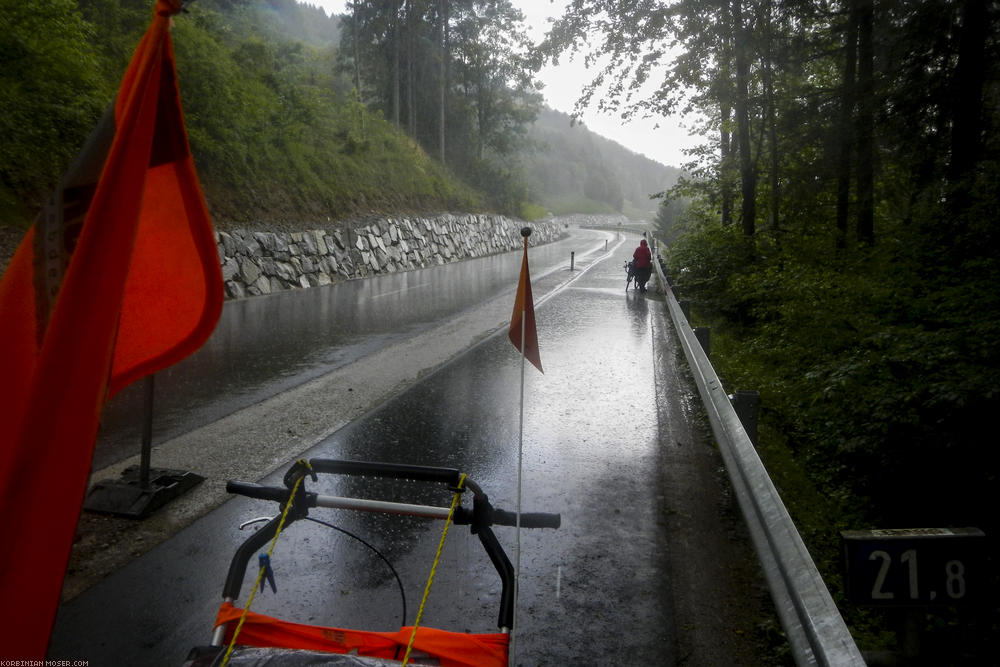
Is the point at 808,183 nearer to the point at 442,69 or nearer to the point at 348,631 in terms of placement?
the point at 348,631

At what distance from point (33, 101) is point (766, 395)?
15.0 m

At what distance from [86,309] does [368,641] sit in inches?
58.1

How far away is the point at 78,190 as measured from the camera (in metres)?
1.78

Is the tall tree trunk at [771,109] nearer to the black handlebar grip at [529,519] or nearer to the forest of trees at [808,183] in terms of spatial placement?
the forest of trees at [808,183]

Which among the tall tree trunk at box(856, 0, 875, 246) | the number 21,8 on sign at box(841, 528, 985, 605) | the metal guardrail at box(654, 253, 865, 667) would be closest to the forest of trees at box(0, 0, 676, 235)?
the tall tree trunk at box(856, 0, 875, 246)

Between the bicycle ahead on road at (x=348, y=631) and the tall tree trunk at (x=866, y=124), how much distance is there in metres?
12.0

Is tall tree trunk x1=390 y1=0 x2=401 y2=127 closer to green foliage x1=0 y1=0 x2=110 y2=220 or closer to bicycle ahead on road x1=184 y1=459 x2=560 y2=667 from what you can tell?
green foliage x1=0 y1=0 x2=110 y2=220

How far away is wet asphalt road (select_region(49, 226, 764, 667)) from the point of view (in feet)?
11.4

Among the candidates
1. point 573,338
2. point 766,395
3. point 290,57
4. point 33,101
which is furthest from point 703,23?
point 290,57

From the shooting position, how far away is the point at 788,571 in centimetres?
268

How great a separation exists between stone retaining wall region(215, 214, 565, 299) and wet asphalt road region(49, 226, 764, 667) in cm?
505

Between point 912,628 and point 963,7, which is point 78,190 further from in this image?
point 963,7

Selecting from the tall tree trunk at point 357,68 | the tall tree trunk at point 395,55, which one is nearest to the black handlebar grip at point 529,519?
the tall tree trunk at point 357,68

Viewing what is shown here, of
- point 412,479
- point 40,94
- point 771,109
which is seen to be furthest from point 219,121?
point 412,479
